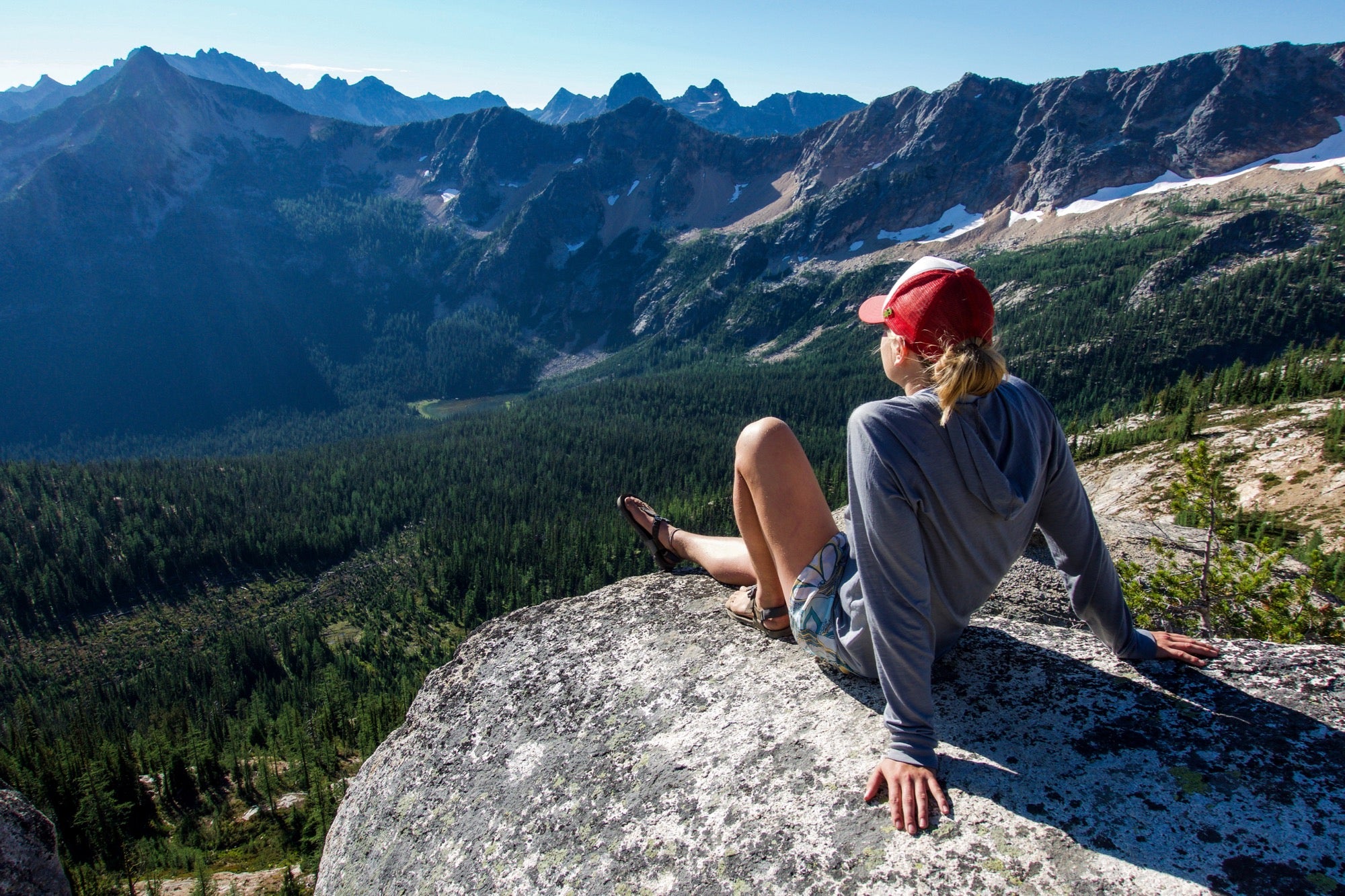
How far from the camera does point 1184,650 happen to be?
4.80 m

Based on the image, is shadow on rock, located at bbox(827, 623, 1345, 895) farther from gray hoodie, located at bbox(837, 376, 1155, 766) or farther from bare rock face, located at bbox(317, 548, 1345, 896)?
gray hoodie, located at bbox(837, 376, 1155, 766)

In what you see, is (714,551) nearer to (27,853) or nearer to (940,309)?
(940,309)

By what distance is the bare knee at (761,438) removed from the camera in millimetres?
5289

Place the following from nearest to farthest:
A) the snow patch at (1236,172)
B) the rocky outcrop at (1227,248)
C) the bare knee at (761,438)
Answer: the bare knee at (761,438) → the rocky outcrop at (1227,248) → the snow patch at (1236,172)

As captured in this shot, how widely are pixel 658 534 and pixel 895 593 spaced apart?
513 cm

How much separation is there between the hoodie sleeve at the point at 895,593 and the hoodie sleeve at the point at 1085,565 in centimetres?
137

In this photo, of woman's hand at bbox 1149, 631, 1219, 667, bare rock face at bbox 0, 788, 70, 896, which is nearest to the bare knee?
woman's hand at bbox 1149, 631, 1219, 667

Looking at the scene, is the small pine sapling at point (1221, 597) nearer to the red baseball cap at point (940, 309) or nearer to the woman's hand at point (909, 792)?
the woman's hand at point (909, 792)

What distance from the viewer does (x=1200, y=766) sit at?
3.84 metres

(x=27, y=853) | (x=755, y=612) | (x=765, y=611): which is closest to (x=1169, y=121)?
(x=755, y=612)

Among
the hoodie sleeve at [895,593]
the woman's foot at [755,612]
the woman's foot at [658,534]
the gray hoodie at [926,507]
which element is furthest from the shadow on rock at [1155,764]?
the woman's foot at [658,534]

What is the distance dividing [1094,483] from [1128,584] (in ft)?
87.3

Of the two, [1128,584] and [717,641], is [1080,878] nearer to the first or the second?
[717,641]

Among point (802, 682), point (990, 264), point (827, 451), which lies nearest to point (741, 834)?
point (802, 682)
